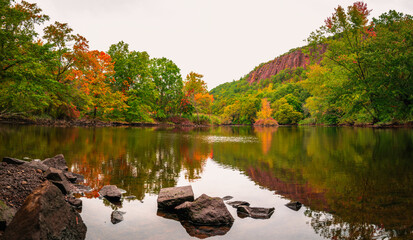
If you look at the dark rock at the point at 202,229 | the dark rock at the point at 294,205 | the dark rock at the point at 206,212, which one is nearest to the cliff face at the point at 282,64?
the dark rock at the point at 294,205

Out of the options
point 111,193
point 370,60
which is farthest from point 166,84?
point 111,193

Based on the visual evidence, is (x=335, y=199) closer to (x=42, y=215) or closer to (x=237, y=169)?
(x=237, y=169)

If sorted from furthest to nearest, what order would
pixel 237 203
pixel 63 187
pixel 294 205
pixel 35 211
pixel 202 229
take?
pixel 63 187 < pixel 237 203 < pixel 294 205 < pixel 202 229 < pixel 35 211

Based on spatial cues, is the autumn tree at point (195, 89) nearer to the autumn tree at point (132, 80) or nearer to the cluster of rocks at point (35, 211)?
the autumn tree at point (132, 80)

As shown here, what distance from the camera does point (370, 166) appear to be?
844cm

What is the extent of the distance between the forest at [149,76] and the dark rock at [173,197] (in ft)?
28.7

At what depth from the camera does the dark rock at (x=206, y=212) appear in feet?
12.8

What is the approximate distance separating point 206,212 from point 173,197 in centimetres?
89

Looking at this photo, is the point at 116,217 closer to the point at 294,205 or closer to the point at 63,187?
the point at 63,187

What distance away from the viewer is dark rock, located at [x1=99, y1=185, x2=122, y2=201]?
4.99m

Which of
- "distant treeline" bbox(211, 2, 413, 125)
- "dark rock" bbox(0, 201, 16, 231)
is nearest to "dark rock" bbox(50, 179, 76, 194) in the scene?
"dark rock" bbox(0, 201, 16, 231)

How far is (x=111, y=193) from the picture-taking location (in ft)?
16.7

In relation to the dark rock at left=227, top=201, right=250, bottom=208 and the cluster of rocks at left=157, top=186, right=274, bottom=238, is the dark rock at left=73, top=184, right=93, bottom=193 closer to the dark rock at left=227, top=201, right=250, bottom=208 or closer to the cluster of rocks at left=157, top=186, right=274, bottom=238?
the cluster of rocks at left=157, top=186, right=274, bottom=238

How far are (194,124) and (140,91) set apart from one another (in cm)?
1626
